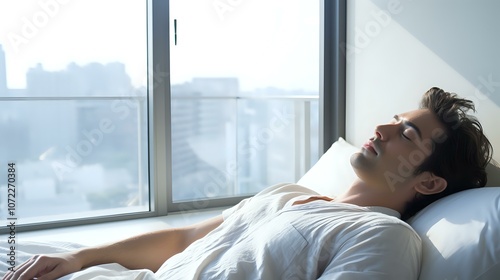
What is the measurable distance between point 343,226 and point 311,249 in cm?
10

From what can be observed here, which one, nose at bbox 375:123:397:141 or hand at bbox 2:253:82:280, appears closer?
hand at bbox 2:253:82:280

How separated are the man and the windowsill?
0.74 m

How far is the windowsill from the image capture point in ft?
7.45

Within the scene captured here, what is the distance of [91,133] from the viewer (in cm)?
370

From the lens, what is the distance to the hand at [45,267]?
1306mm

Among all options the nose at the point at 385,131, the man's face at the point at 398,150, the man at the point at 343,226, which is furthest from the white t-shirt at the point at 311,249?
the nose at the point at 385,131

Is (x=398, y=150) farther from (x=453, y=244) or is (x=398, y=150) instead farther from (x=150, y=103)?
(x=150, y=103)

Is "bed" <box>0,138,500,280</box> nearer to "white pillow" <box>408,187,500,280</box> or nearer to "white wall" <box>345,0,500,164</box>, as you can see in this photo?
"white pillow" <box>408,187,500,280</box>

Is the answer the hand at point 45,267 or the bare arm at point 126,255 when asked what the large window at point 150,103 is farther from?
the hand at point 45,267

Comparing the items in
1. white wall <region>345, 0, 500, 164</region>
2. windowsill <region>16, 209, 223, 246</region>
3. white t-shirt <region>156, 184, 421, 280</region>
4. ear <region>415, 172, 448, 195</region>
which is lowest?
windowsill <region>16, 209, 223, 246</region>

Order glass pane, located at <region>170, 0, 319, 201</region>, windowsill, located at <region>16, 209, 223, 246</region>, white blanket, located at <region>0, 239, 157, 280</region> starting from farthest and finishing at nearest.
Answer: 1. glass pane, located at <region>170, 0, 319, 201</region>
2. windowsill, located at <region>16, 209, 223, 246</region>
3. white blanket, located at <region>0, 239, 157, 280</region>

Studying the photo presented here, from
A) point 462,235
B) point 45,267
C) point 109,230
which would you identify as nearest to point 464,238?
point 462,235

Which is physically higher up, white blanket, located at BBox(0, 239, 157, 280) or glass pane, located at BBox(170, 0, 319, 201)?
glass pane, located at BBox(170, 0, 319, 201)

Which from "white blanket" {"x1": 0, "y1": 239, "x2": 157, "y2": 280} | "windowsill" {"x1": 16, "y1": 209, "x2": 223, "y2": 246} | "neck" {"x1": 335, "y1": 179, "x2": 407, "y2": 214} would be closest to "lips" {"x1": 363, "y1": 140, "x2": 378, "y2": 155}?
"neck" {"x1": 335, "y1": 179, "x2": 407, "y2": 214}
